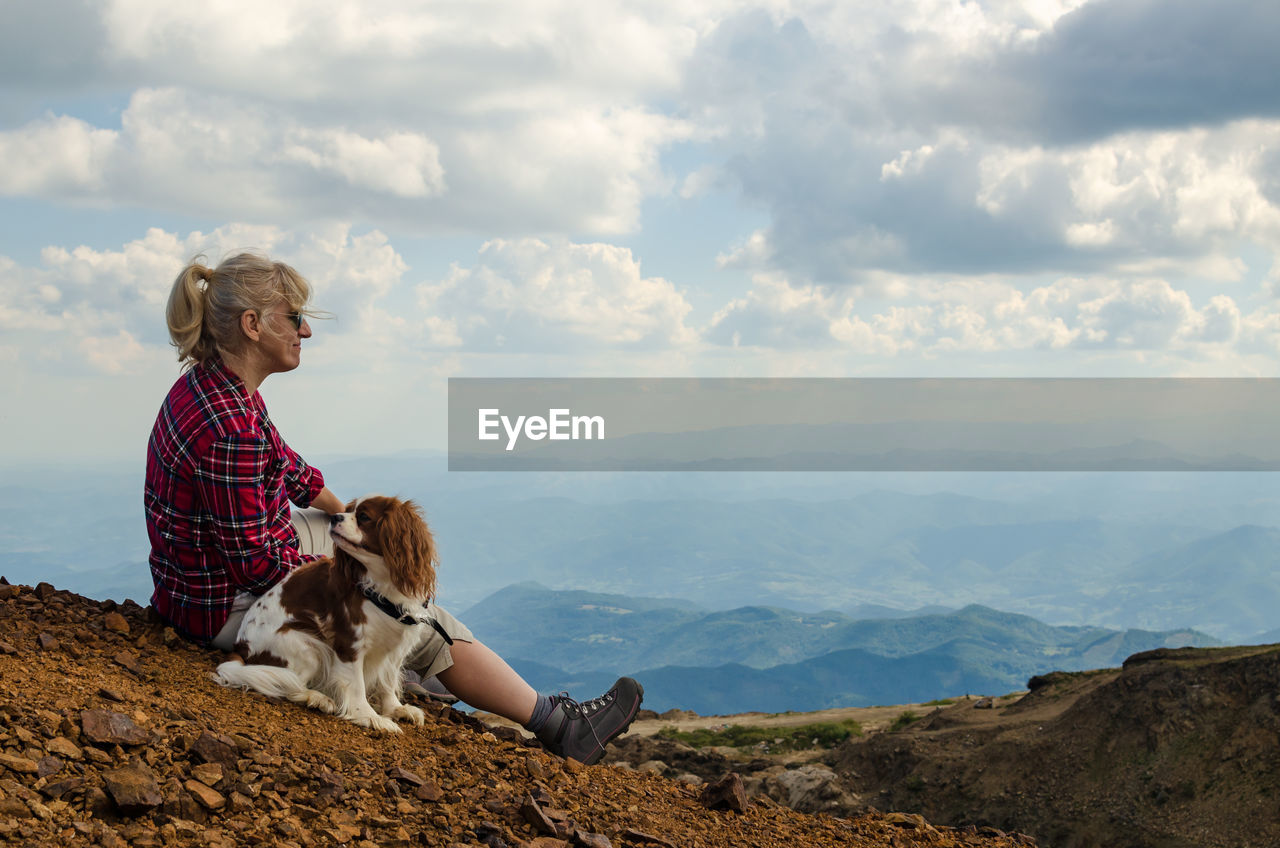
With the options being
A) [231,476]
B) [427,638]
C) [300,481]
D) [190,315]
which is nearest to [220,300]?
[190,315]

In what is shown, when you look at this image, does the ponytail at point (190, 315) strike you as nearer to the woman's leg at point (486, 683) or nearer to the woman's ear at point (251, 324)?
the woman's ear at point (251, 324)

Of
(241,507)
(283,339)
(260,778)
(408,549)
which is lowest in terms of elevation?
(260,778)

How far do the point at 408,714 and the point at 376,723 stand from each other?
16.9 inches

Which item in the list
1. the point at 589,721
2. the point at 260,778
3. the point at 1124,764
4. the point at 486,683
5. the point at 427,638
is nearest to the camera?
the point at 260,778

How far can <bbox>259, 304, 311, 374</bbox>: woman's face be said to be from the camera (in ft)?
20.6

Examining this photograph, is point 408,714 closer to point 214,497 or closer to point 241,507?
point 241,507

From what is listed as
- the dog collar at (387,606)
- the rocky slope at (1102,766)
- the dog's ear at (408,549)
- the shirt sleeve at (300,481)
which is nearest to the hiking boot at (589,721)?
the dog collar at (387,606)

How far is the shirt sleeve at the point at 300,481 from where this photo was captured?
7230 millimetres

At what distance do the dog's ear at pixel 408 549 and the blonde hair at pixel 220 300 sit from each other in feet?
5.05

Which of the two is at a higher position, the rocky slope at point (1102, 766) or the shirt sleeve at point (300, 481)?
the shirt sleeve at point (300, 481)

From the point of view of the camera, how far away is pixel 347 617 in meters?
6.08

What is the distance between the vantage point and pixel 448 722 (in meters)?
7.27

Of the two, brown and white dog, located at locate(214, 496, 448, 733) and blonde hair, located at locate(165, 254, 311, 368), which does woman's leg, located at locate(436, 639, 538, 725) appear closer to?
brown and white dog, located at locate(214, 496, 448, 733)

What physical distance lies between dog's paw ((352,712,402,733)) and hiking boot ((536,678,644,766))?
4.21 ft
